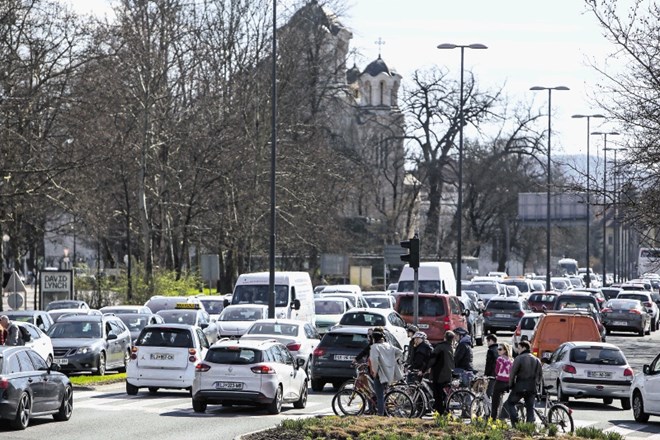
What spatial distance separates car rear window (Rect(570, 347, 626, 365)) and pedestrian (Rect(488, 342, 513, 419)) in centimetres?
694

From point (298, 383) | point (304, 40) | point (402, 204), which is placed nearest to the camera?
point (298, 383)

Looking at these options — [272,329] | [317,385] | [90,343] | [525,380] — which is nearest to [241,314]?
[90,343]

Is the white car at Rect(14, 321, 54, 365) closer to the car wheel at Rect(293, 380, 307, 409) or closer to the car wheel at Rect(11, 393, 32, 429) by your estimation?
the car wheel at Rect(293, 380, 307, 409)

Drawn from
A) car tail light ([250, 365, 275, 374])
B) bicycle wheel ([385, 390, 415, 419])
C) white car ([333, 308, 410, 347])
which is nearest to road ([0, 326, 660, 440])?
car tail light ([250, 365, 275, 374])

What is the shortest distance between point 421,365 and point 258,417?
2.99 m

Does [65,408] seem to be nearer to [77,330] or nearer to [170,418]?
[170,418]

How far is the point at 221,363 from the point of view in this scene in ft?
86.0

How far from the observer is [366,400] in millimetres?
24766

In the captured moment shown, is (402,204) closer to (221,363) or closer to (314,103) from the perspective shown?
(314,103)

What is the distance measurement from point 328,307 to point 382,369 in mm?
24708

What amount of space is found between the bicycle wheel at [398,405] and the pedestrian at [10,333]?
10.1 m

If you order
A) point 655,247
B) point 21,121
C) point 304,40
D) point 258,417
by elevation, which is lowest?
point 258,417

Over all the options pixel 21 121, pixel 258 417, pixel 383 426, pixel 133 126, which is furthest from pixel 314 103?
pixel 383 426

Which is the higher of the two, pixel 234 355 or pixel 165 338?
pixel 165 338
